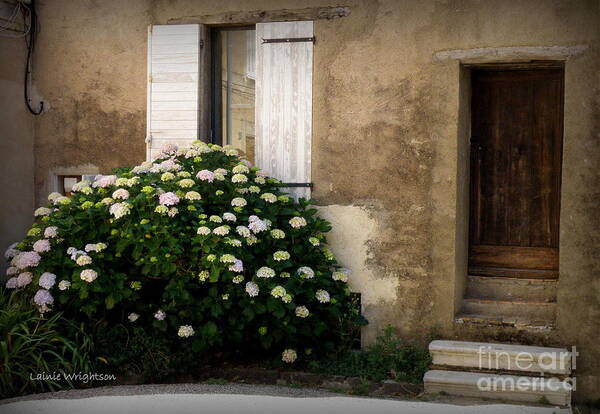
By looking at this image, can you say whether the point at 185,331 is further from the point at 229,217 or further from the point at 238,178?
the point at 238,178

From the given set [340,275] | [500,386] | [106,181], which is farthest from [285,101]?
[500,386]

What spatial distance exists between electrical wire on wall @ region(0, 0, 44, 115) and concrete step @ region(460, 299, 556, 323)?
4.77 meters

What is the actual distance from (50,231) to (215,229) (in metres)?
1.35

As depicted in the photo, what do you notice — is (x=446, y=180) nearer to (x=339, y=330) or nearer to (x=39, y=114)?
(x=339, y=330)

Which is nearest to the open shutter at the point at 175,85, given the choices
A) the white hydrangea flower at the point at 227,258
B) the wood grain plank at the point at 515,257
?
the white hydrangea flower at the point at 227,258

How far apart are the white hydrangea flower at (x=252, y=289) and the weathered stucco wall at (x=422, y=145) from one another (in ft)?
3.99

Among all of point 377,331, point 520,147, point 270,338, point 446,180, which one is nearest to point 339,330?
point 377,331

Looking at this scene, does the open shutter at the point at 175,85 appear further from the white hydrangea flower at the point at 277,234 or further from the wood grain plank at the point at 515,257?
the wood grain plank at the point at 515,257

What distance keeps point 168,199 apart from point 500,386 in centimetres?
302

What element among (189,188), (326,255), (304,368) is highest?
(189,188)

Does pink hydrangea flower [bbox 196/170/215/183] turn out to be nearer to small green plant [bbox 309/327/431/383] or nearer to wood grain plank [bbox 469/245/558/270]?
small green plant [bbox 309/327/431/383]

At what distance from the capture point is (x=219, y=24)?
727cm

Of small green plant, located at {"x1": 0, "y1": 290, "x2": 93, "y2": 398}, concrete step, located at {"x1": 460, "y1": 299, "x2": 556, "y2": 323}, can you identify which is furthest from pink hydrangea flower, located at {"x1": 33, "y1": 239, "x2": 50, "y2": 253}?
concrete step, located at {"x1": 460, "y1": 299, "x2": 556, "y2": 323}

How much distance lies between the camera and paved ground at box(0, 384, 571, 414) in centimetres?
499
